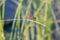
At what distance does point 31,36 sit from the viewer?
136cm

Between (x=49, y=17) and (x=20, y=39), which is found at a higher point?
(x=49, y=17)

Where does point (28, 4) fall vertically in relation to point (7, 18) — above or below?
above

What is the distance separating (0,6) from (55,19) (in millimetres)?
439

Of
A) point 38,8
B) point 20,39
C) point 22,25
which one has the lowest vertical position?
point 20,39

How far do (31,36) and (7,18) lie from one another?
0.24m

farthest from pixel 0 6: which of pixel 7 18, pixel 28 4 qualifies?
pixel 28 4

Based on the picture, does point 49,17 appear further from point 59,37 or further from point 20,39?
point 20,39

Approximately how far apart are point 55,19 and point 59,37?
15 centimetres

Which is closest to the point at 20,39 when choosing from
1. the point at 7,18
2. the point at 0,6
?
the point at 7,18

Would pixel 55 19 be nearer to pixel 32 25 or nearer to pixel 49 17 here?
pixel 49 17

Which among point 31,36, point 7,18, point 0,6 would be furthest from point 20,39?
point 0,6

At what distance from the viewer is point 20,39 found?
4.47ft

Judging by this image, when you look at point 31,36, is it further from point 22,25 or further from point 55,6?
point 55,6

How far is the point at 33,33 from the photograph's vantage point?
1354 millimetres
